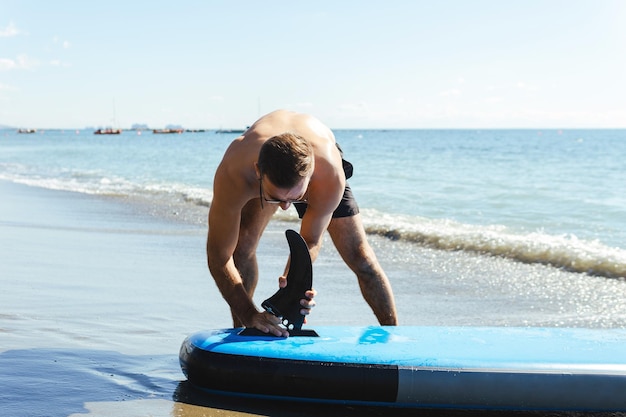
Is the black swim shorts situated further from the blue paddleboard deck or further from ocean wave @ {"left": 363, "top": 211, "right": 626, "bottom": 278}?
ocean wave @ {"left": 363, "top": 211, "right": 626, "bottom": 278}

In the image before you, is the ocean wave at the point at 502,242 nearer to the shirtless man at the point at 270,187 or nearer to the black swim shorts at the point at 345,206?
the black swim shorts at the point at 345,206

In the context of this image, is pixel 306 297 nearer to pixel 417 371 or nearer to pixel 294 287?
pixel 294 287

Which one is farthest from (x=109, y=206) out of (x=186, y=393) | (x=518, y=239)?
(x=186, y=393)

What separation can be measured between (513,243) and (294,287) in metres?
5.73

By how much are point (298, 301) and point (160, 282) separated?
2.96m

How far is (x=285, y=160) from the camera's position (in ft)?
10.8

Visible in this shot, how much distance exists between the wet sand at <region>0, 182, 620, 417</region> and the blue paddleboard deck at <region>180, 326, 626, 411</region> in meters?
0.13

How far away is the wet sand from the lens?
12.1 ft

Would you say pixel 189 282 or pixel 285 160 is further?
pixel 189 282

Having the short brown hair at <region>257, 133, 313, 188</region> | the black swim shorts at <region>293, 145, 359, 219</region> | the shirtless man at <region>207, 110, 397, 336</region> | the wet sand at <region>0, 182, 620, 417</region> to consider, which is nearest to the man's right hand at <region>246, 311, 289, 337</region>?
the shirtless man at <region>207, 110, 397, 336</region>

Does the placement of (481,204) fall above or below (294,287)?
below

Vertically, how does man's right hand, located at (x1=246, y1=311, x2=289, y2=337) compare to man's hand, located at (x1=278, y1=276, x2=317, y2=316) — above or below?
below

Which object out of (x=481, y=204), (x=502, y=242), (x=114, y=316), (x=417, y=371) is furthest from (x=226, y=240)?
(x=481, y=204)

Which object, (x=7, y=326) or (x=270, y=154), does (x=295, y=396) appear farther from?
(x=7, y=326)
